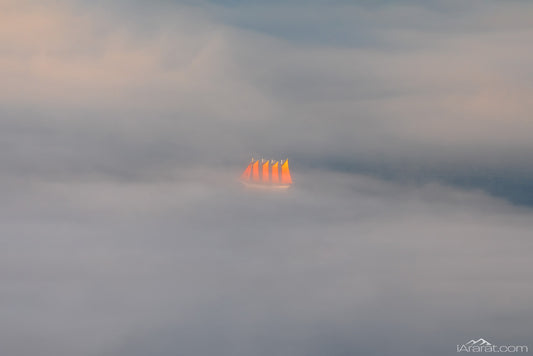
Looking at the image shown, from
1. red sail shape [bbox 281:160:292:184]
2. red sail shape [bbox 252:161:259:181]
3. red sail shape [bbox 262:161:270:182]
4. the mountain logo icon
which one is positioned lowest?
the mountain logo icon

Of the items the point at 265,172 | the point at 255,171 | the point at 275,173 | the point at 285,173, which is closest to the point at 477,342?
the point at 275,173

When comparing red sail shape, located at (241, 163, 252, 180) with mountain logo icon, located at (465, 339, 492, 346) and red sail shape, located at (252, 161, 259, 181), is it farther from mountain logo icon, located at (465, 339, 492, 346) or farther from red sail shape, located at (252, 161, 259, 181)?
mountain logo icon, located at (465, 339, 492, 346)

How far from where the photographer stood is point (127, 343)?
13962 cm

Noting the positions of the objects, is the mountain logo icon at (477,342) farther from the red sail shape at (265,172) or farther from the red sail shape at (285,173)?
the red sail shape at (265,172)

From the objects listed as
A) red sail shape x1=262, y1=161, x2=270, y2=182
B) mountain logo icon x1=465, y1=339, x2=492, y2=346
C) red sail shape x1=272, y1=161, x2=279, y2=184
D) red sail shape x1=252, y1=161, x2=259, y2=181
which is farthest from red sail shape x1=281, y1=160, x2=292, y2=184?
mountain logo icon x1=465, y1=339, x2=492, y2=346

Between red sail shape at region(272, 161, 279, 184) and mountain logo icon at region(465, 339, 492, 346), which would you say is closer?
mountain logo icon at region(465, 339, 492, 346)

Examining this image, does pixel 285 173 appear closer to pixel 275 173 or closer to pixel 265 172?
pixel 275 173

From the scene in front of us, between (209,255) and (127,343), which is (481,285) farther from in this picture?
(127,343)

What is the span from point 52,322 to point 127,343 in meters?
17.1

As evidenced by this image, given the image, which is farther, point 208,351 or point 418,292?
point 418,292

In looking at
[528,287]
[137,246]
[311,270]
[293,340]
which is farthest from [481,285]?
[137,246]

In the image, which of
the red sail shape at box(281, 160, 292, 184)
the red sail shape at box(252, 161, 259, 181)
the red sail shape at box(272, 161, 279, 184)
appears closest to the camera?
the red sail shape at box(272, 161, 279, 184)

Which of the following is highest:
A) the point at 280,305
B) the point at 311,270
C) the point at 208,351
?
the point at 311,270

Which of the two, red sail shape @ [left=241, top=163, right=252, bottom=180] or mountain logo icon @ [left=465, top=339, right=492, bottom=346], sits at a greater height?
red sail shape @ [left=241, top=163, right=252, bottom=180]
